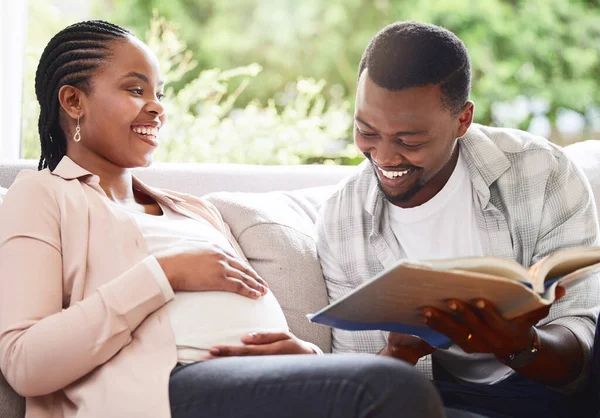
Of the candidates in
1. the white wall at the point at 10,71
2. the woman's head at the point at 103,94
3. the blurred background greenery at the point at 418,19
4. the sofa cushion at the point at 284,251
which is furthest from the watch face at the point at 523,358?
the blurred background greenery at the point at 418,19

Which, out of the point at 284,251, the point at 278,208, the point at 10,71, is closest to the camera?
the point at 284,251

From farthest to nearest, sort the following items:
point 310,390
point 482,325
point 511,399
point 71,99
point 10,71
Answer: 1. point 10,71
2. point 71,99
3. point 511,399
4. point 482,325
5. point 310,390

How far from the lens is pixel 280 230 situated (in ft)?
6.36

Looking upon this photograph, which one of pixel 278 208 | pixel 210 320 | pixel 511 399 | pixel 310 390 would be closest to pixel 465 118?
pixel 278 208

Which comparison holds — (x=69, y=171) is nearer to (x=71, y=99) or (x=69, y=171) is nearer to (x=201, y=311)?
(x=71, y=99)

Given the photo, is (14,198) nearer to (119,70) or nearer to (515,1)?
(119,70)

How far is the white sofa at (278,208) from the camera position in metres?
1.87

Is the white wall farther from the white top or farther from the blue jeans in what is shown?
the blue jeans

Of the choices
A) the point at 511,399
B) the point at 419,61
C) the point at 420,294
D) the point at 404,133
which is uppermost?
the point at 419,61

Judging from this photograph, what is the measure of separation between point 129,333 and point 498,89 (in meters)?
4.86

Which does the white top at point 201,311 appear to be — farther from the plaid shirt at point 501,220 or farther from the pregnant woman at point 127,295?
the plaid shirt at point 501,220

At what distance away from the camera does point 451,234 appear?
1.80 metres

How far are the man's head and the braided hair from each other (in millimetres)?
573

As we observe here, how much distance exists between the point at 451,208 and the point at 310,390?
765mm
